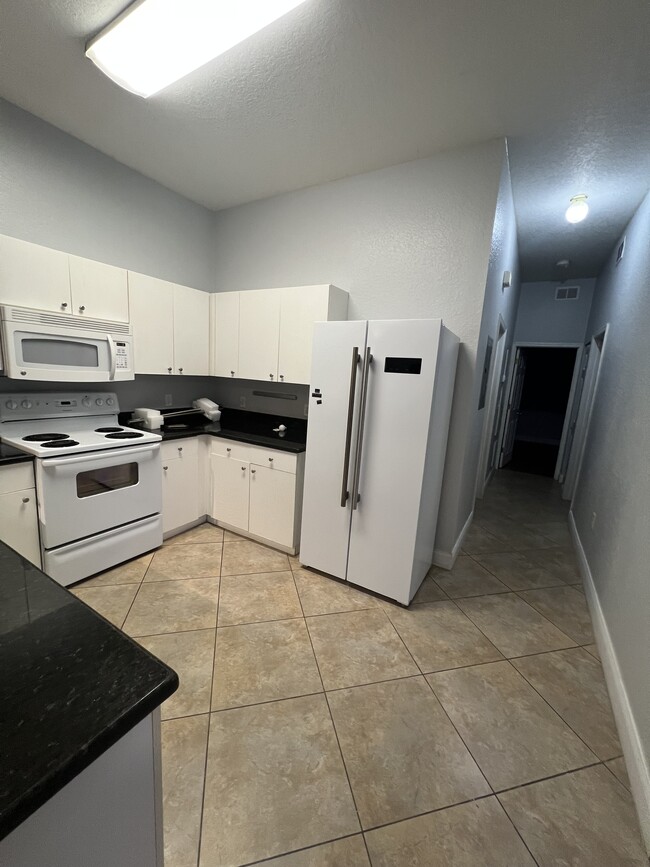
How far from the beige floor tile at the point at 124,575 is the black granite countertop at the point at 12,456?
883mm

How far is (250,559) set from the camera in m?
2.74

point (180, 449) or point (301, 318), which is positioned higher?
point (301, 318)

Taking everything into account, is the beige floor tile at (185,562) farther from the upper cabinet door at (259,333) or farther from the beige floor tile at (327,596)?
the upper cabinet door at (259,333)

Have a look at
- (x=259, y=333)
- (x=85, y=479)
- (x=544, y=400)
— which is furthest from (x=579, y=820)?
(x=544, y=400)

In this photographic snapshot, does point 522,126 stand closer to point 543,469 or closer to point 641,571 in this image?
point 641,571

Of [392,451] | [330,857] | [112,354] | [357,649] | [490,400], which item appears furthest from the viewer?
[490,400]

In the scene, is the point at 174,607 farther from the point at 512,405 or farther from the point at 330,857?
the point at 512,405

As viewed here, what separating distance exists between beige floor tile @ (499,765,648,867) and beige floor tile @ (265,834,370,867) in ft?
1.81

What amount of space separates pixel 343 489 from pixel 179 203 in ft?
9.94

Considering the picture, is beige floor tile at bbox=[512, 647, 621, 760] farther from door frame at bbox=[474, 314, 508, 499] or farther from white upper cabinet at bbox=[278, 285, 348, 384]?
white upper cabinet at bbox=[278, 285, 348, 384]

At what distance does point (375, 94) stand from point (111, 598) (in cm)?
329

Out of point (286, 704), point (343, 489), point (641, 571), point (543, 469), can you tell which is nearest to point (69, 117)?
point (343, 489)

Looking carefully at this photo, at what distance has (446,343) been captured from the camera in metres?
2.15

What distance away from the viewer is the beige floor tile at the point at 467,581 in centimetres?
250
